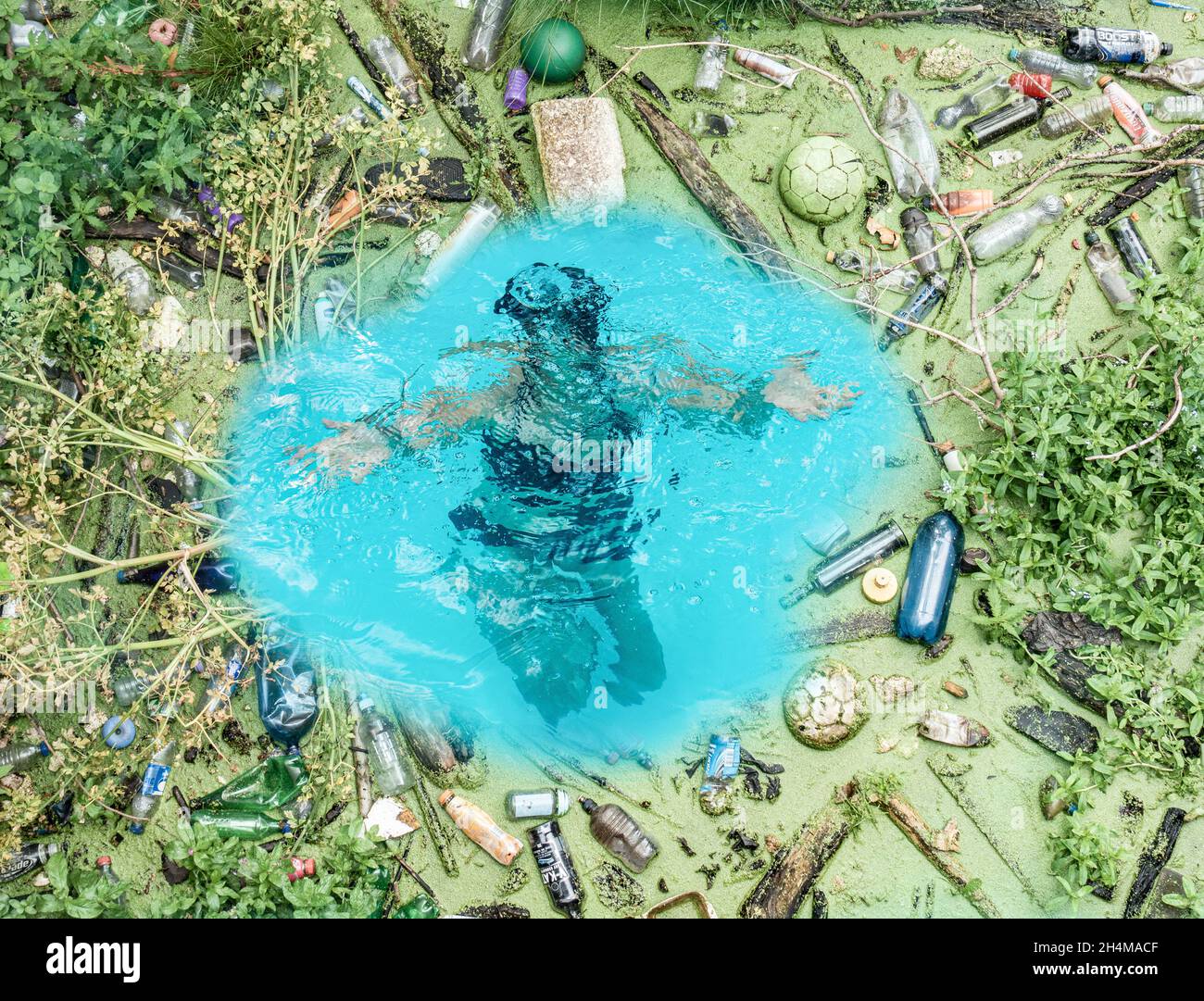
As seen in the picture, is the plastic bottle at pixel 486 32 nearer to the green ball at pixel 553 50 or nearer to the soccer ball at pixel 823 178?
the green ball at pixel 553 50

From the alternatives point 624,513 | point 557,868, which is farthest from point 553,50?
point 557,868

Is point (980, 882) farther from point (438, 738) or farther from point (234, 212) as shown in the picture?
point (234, 212)

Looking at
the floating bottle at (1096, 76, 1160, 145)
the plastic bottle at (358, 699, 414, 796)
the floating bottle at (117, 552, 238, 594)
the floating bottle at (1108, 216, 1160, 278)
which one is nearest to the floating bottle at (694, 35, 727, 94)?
the floating bottle at (1096, 76, 1160, 145)

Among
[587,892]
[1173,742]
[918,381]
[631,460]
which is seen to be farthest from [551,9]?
[1173,742]

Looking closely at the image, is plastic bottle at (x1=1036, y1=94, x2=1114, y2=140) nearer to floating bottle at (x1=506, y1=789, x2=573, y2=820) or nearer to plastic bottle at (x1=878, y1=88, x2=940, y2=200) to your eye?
plastic bottle at (x1=878, y1=88, x2=940, y2=200)
